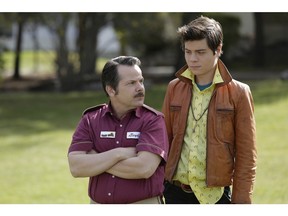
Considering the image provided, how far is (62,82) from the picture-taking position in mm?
27484

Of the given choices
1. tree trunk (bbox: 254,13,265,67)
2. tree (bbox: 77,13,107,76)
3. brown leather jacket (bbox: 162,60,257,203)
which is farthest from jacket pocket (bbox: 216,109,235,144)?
tree trunk (bbox: 254,13,265,67)

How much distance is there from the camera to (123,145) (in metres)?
4.20

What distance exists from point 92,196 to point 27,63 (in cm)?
4574

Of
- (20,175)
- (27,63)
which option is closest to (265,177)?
(20,175)

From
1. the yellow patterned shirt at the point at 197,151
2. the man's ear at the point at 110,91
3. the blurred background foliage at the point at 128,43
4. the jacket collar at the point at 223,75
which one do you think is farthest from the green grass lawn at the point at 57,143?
the man's ear at the point at 110,91

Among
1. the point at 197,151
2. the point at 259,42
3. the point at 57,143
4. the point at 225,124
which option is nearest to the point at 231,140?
the point at 225,124

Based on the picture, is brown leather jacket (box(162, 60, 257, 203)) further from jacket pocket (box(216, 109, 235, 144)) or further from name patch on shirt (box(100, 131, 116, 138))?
name patch on shirt (box(100, 131, 116, 138))

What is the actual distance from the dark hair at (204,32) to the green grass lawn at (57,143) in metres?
4.65

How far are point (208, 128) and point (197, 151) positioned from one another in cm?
16

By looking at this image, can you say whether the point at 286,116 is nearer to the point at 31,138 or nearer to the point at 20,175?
the point at 31,138

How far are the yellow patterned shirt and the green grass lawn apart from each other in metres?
4.28

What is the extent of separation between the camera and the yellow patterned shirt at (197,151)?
181 inches

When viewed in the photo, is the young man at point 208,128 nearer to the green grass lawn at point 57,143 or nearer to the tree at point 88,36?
the green grass lawn at point 57,143

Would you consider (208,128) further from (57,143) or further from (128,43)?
(128,43)
